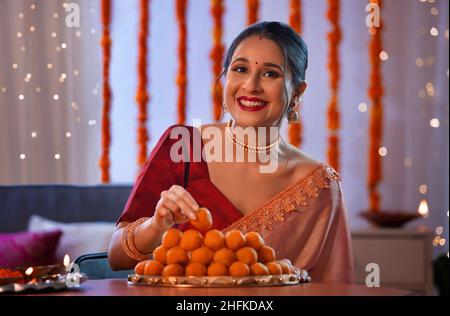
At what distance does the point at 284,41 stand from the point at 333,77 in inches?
82.1

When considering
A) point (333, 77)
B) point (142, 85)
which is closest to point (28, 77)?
point (142, 85)

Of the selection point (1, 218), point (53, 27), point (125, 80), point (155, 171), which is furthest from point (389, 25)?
point (155, 171)

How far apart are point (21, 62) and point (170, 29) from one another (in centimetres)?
79

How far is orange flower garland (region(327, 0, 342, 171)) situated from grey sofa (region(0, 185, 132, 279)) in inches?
52.3

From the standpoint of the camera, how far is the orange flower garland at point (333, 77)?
400cm

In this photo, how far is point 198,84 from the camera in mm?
3996

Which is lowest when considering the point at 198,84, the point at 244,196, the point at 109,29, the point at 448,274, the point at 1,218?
the point at 448,274

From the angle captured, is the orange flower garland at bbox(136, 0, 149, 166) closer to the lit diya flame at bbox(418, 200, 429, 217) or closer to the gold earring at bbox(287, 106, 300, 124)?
the lit diya flame at bbox(418, 200, 429, 217)

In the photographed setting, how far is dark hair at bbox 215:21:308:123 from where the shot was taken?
1.95 meters

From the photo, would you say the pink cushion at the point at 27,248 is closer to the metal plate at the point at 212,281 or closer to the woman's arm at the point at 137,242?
the woman's arm at the point at 137,242

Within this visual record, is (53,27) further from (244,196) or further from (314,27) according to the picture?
(244,196)

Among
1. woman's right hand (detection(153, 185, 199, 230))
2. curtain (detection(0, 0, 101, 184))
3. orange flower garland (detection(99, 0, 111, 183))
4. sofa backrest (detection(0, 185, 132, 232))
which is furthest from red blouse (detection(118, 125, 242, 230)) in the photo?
orange flower garland (detection(99, 0, 111, 183))
